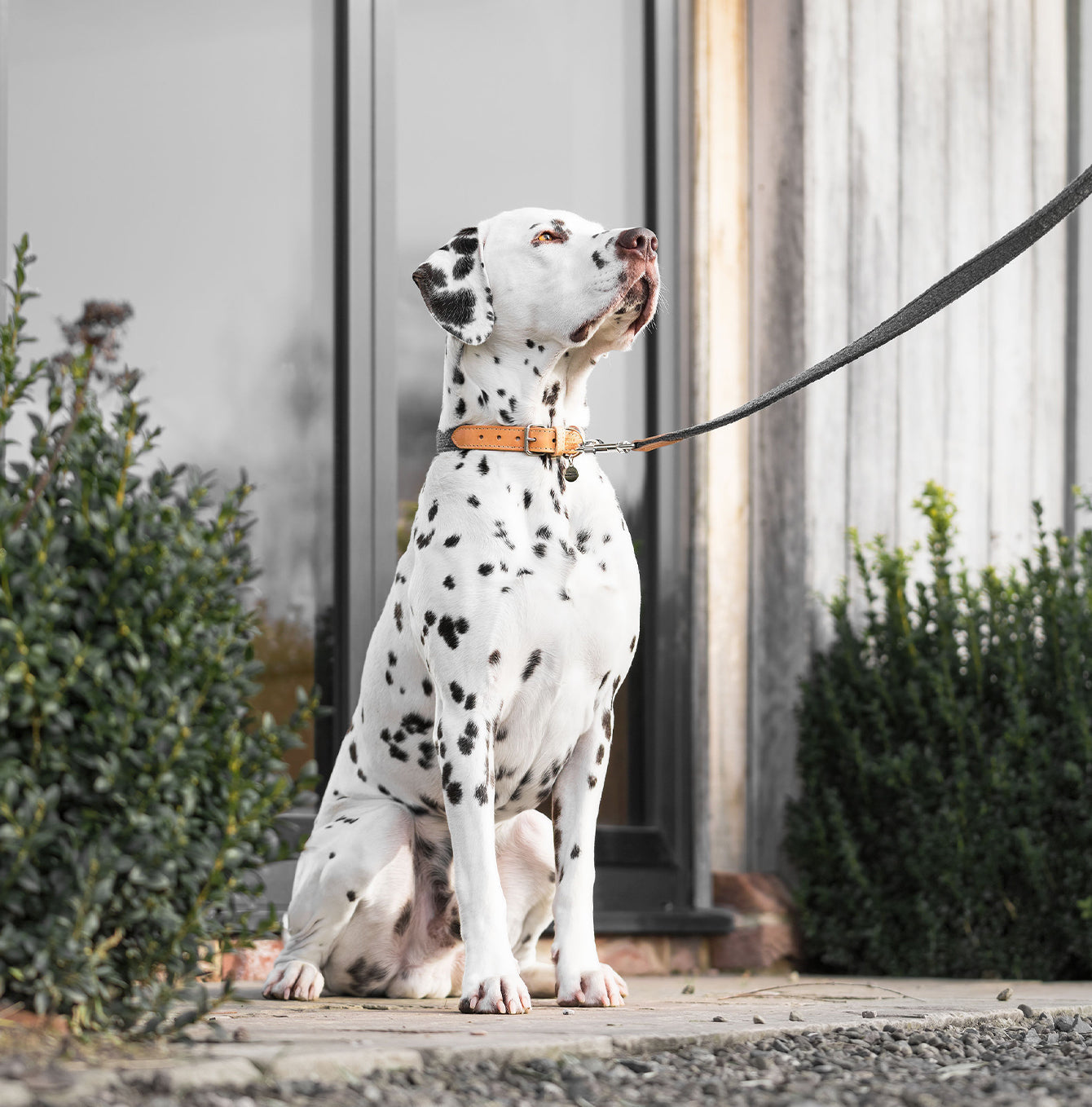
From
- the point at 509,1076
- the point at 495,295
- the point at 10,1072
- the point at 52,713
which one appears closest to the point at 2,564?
the point at 52,713

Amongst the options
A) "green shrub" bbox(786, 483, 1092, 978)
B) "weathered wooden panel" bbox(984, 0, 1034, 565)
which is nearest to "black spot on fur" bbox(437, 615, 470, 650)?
"green shrub" bbox(786, 483, 1092, 978)

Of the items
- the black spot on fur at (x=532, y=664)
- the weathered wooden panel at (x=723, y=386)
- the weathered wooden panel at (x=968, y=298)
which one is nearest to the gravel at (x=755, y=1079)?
the black spot on fur at (x=532, y=664)

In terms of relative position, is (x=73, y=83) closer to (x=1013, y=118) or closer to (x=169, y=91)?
A: (x=169, y=91)

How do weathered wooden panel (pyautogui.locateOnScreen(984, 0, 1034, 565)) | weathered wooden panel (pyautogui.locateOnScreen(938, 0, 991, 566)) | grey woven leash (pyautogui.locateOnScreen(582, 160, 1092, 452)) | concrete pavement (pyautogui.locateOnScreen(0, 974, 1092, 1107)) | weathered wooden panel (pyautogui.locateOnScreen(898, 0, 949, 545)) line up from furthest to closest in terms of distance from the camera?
weathered wooden panel (pyautogui.locateOnScreen(984, 0, 1034, 565)) → weathered wooden panel (pyautogui.locateOnScreen(938, 0, 991, 566)) → weathered wooden panel (pyautogui.locateOnScreen(898, 0, 949, 545)) → grey woven leash (pyautogui.locateOnScreen(582, 160, 1092, 452)) → concrete pavement (pyautogui.locateOnScreen(0, 974, 1092, 1107))

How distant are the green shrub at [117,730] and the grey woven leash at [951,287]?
4.43 feet

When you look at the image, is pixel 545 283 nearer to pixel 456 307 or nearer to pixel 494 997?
pixel 456 307

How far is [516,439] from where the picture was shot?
3.22 metres

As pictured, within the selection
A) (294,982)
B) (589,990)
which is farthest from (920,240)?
(294,982)

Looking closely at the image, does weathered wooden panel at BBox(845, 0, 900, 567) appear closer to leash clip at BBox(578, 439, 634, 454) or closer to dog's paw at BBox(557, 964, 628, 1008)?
leash clip at BBox(578, 439, 634, 454)

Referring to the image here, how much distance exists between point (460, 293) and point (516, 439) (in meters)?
0.37

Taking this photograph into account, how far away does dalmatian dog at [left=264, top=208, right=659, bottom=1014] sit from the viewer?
3.06 meters

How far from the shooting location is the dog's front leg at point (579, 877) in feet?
10.0

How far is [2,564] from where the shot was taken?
1.99 meters

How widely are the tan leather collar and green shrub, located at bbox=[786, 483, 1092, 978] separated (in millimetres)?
2131
